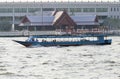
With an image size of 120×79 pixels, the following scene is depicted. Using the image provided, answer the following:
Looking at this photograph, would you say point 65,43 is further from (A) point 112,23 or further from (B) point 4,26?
(A) point 112,23

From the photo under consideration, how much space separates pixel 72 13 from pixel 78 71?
94303 mm

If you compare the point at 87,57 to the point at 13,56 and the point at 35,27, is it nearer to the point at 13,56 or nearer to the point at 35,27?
the point at 13,56

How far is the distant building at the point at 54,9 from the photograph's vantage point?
14112cm

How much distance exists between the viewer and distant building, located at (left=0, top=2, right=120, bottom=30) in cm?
14112

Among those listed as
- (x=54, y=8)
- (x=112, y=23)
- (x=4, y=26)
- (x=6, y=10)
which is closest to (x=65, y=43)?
(x=4, y=26)

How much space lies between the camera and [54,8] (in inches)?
5625

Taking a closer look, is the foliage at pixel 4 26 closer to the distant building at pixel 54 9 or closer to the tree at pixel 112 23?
the distant building at pixel 54 9

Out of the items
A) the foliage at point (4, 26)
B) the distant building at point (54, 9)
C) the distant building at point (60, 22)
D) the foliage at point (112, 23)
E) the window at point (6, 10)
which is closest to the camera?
the distant building at point (60, 22)

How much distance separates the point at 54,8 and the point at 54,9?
29 centimetres

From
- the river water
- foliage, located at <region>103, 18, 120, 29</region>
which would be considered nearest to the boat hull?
the river water

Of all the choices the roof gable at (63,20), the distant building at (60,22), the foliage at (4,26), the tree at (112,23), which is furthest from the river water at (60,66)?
the tree at (112,23)

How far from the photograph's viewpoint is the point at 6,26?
443 ft

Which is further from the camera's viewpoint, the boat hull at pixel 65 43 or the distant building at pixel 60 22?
the distant building at pixel 60 22

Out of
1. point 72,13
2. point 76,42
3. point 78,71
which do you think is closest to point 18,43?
point 76,42
